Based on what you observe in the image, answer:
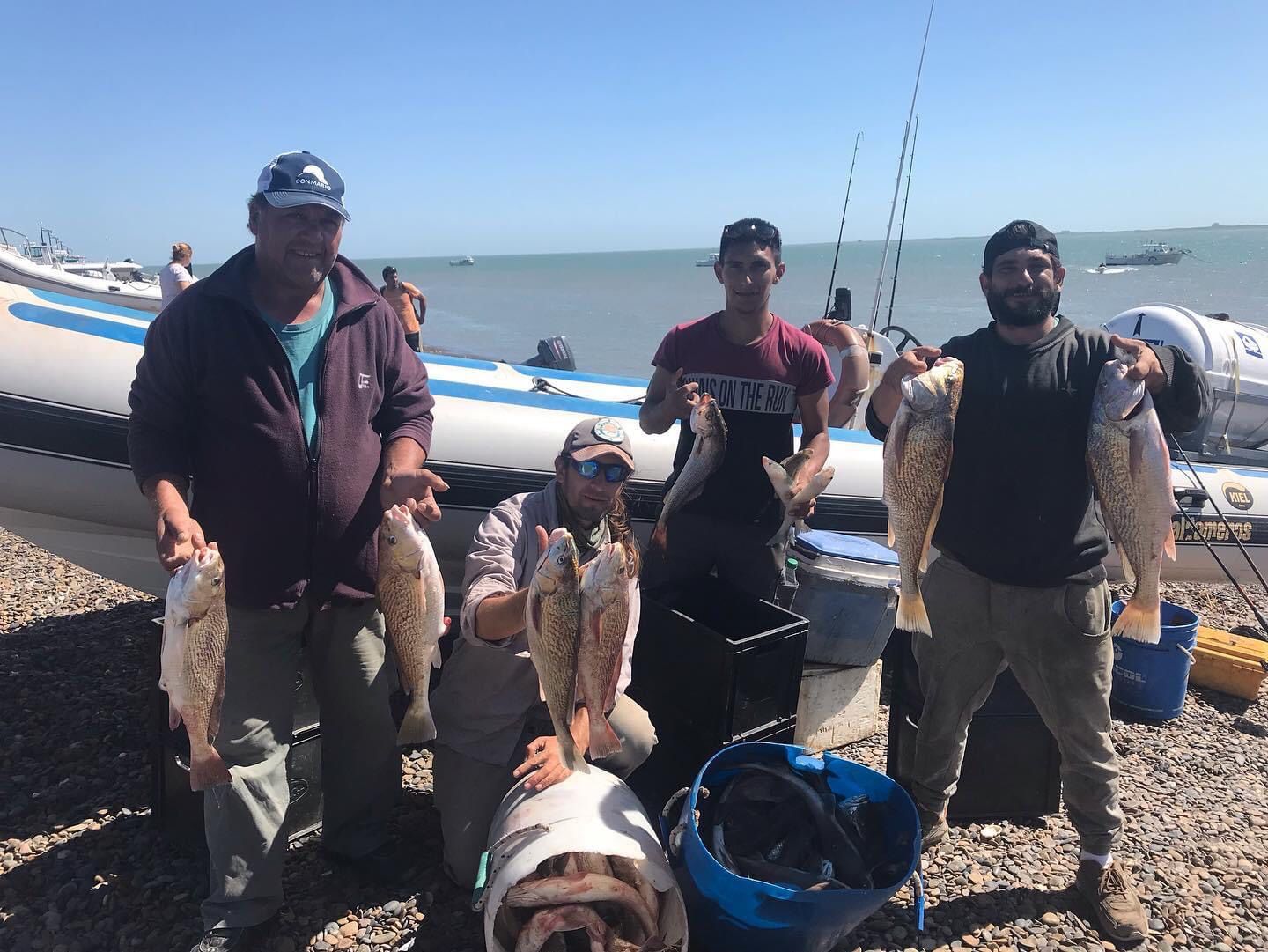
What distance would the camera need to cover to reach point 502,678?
3.32 meters

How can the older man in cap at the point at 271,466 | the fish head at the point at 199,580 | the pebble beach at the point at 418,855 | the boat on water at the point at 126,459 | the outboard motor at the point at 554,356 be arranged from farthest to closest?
the outboard motor at the point at 554,356 → the boat on water at the point at 126,459 → the pebble beach at the point at 418,855 → the older man in cap at the point at 271,466 → the fish head at the point at 199,580

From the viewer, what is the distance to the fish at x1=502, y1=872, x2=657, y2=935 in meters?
2.55

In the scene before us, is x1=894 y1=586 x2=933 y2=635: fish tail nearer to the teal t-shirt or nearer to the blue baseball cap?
the teal t-shirt

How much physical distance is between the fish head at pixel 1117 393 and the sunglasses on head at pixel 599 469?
6.07ft

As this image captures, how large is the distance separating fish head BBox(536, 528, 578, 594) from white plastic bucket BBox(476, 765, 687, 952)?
88cm

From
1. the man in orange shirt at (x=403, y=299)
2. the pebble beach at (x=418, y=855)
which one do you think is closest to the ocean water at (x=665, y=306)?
the man in orange shirt at (x=403, y=299)

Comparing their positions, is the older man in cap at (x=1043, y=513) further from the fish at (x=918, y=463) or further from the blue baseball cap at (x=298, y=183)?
the blue baseball cap at (x=298, y=183)

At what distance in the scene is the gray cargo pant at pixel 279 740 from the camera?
2812 millimetres

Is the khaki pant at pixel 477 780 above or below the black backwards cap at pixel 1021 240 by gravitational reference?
below

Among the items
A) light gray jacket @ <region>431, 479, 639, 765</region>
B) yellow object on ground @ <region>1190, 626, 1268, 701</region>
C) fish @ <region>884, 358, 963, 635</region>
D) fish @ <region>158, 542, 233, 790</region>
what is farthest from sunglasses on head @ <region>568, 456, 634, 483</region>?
yellow object on ground @ <region>1190, 626, 1268, 701</region>

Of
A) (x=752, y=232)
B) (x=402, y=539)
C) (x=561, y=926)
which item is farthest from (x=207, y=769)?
(x=752, y=232)

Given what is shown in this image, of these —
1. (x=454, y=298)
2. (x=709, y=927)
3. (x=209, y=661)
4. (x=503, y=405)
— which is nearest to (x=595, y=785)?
(x=709, y=927)

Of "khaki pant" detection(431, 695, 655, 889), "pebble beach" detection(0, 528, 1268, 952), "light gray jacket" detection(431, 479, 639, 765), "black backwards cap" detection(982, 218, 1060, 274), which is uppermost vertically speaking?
"black backwards cap" detection(982, 218, 1060, 274)

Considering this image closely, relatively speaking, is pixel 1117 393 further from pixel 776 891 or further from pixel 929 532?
pixel 776 891
